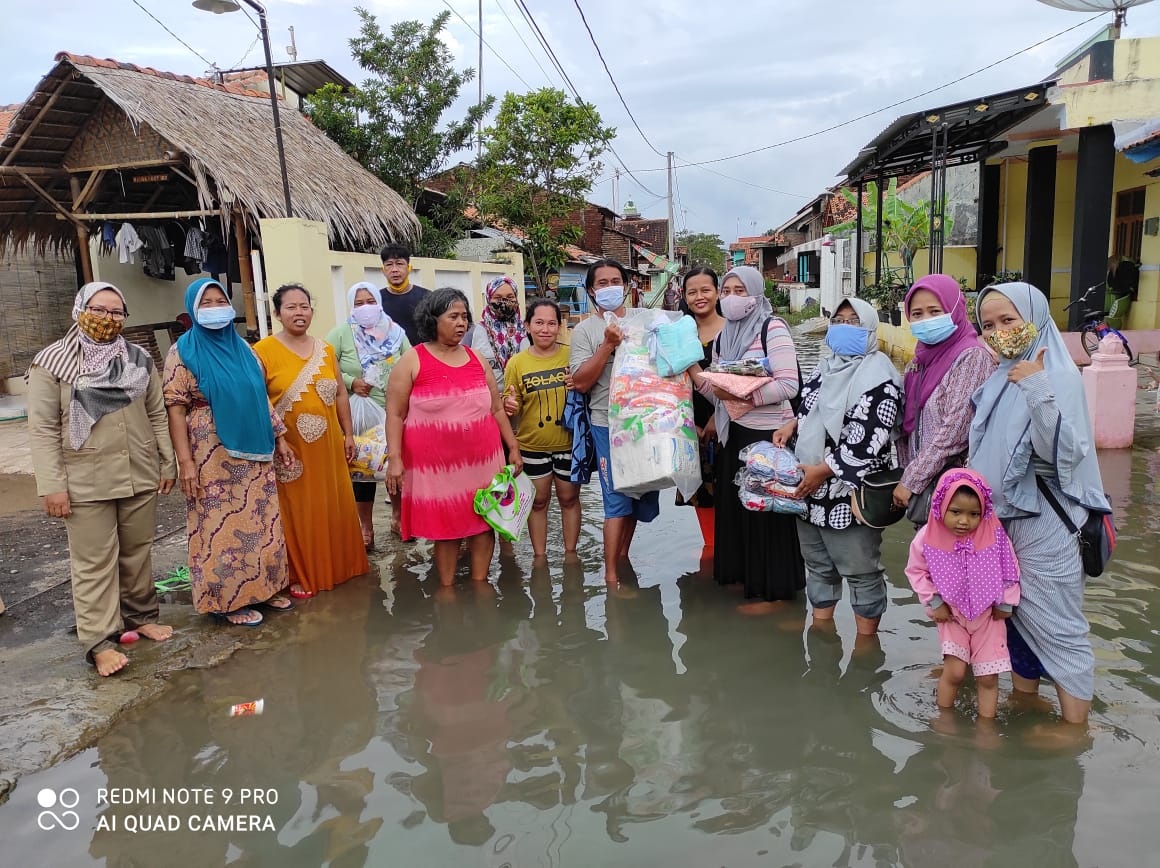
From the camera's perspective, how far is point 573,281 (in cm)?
2552

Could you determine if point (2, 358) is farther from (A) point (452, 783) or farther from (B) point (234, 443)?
(A) point (452, 783)

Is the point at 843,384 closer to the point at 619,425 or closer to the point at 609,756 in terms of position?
the point at 619,425

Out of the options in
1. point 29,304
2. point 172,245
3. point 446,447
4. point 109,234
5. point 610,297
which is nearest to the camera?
point 610,297

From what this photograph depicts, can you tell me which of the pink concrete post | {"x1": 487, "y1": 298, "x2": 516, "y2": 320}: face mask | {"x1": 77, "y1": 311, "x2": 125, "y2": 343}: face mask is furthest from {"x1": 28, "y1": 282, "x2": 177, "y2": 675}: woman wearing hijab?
the pink concrete post

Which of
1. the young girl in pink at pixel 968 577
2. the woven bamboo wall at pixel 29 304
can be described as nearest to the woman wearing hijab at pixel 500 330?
the young girl in pink at pixel 968 577

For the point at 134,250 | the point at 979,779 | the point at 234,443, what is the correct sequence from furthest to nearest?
the point at 134,250
the point at 234,443
the point at 979,779

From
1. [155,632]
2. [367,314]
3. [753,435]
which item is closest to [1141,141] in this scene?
[753,435]

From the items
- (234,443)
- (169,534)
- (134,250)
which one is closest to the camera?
(234,443)

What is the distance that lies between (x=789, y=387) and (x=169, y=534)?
4319mm

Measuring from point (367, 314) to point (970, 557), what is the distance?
3.58 m

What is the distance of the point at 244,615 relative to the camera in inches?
164

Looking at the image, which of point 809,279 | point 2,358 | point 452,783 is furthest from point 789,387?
point 809,279

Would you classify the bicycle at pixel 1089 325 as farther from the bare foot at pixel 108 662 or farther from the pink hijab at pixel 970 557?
the bare foot at pixel 108 662

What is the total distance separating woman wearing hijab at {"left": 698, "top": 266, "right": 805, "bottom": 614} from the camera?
12.9 feet
